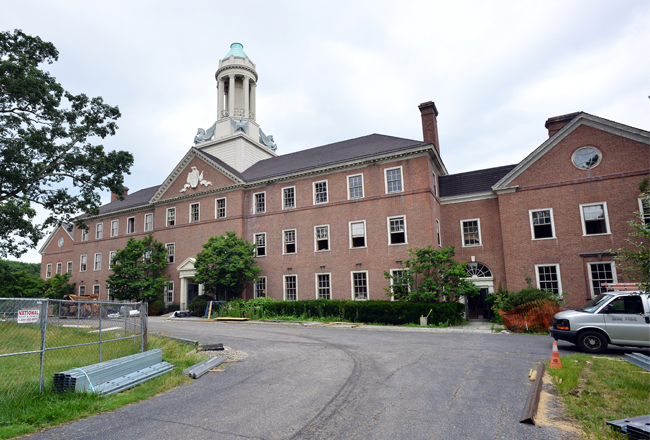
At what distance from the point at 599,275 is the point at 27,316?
2441 cm

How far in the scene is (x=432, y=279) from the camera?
21438 mm

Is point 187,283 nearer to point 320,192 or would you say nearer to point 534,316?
point 320,192

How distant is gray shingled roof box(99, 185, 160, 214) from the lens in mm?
40153

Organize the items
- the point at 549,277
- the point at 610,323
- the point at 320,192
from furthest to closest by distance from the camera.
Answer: the point at 320,192 → the point at 549,277 → the point at 610,323

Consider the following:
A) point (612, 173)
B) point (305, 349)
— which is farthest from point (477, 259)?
point (305, 349)

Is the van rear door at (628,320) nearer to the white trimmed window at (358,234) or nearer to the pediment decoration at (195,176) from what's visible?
the white trimmed window at (358,234)

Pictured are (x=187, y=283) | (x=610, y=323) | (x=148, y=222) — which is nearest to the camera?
(x=610, y=323)

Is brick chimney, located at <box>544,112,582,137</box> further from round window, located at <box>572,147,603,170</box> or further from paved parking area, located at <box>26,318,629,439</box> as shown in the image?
paved parking area, located at <box>26,318,629,439</box>

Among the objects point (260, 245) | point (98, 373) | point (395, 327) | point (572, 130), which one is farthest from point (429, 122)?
point (98, 373)

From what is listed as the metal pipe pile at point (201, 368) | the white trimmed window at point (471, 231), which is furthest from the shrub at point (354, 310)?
the metal pipe pile at point (201, 368)

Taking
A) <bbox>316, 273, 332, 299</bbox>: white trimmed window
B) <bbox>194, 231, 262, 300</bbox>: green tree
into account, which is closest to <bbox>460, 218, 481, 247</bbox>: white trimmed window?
<bbox>316, 273, 332, 299</bbox>: white trimmed window

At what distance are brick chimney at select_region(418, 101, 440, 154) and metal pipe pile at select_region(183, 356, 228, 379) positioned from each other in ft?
73.8

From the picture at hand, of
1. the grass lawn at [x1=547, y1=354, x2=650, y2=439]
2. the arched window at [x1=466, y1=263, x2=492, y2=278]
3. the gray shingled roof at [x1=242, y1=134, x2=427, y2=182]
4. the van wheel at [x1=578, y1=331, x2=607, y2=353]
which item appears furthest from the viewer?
the gray shingled roof at [x1=242, y1=134, x2=427, y2=182]

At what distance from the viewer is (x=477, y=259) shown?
82.1 ft
